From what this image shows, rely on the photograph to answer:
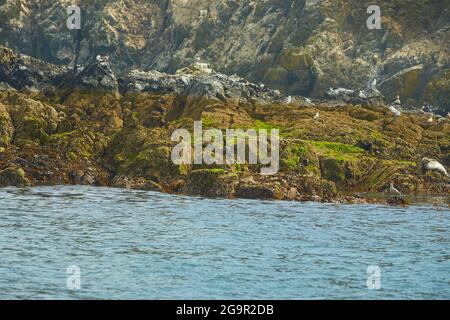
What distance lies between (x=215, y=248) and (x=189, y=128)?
182 ft

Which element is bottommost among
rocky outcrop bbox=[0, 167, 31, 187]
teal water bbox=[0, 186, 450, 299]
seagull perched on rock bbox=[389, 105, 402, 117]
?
teal water bbox=[0, 186, 450, 299]

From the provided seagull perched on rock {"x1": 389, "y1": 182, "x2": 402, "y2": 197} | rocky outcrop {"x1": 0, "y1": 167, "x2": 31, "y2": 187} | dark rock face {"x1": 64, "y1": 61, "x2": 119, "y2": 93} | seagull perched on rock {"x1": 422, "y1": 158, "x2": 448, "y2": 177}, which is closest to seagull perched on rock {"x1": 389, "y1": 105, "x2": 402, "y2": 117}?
seagull perched on rock {"x1": 422, "y1": 158, "x2": 448, "y2": 177}

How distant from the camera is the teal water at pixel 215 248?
139ft

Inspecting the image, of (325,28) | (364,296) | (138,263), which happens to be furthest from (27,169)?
(325,28)

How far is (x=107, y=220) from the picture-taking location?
65625mm

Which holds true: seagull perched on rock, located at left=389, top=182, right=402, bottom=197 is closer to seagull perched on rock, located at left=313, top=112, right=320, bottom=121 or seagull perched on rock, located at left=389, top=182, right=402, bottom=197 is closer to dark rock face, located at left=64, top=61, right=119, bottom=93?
seagull perched on rock, located at left=313, top=112, right=320, bottom=121

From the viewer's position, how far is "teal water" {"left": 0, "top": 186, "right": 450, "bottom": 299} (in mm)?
42281

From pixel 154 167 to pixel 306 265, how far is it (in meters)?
46.1

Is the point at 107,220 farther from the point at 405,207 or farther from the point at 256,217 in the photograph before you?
the point at 405,207

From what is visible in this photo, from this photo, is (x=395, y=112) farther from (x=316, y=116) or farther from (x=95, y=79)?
(x=95, y=79)

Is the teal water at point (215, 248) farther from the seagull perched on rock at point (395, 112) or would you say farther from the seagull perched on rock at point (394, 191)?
the seagull perched on rock at point (395, 112)

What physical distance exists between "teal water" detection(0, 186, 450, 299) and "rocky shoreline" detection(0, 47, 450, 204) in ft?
26.5

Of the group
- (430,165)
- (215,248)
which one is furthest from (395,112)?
(215,248)

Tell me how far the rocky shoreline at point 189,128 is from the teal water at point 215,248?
808 cm
